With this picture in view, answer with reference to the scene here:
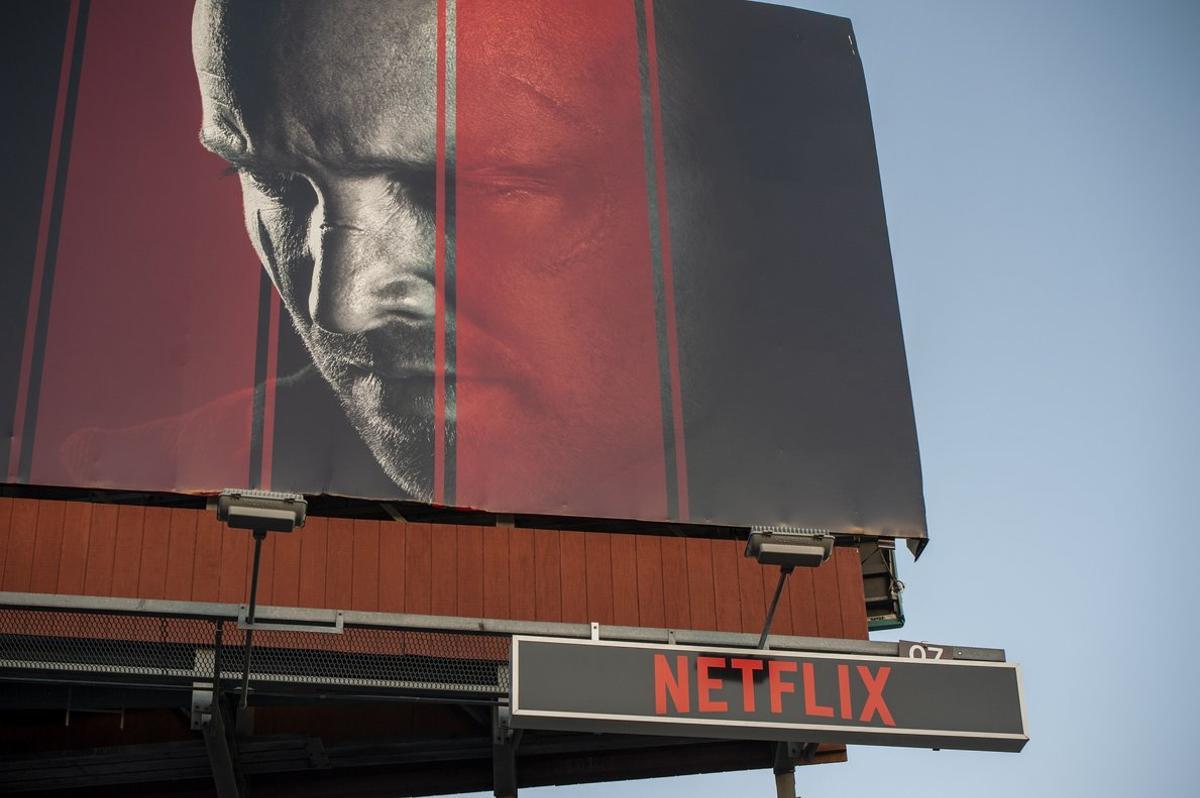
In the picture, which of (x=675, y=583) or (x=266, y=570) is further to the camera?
(x=675, y=583)

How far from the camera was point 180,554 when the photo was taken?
525 inches

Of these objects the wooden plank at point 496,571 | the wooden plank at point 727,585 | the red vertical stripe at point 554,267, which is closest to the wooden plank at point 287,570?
the red vertical stripe at point 554,267

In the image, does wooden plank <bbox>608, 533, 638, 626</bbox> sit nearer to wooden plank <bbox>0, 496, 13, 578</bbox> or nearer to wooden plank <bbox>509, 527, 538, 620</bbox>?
wooden plank <bbox>509, 527, 538, 620</bbox>

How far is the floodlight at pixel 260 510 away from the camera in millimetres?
10430

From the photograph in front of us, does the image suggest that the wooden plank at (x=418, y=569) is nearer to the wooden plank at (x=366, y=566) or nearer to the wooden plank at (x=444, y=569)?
the wooden plank at (x=444, y=569)

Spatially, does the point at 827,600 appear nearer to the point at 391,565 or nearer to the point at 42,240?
the point at 391,565

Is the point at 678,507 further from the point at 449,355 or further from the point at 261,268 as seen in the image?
the point at 261,268

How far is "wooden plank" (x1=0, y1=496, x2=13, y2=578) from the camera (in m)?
13.0

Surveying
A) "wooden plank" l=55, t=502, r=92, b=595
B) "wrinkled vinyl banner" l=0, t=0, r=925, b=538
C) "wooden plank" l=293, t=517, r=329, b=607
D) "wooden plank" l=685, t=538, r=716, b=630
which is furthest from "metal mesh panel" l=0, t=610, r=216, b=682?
"wooden plank" l=685, t=538, r=716, b=630

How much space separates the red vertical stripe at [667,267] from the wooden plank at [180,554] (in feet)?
13.0

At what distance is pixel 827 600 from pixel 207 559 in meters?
5.12

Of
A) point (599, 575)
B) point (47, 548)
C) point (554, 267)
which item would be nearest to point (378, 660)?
point (599, 575)

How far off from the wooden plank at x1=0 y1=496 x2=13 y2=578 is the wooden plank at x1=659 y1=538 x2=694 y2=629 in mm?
5165

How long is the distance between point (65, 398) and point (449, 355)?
313cm
